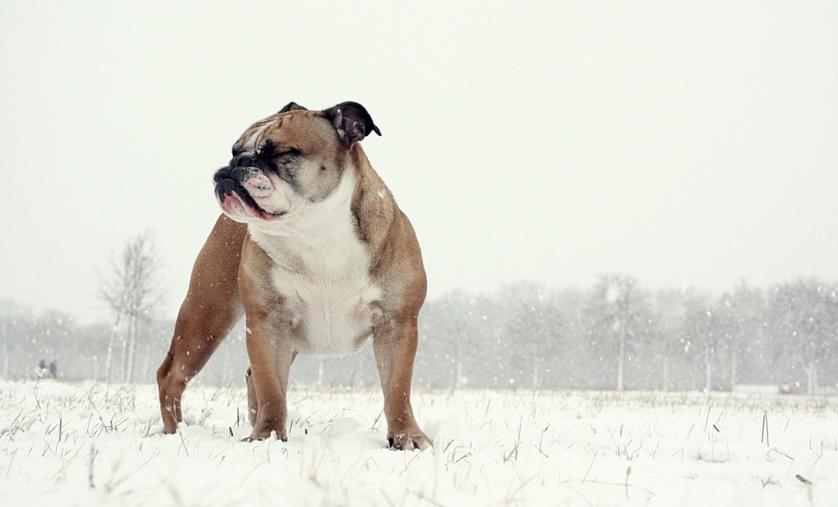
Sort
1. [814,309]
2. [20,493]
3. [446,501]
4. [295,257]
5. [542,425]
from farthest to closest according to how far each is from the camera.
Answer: [814,309] < [542,425] < [295,257] < [446,501] < [20,493]

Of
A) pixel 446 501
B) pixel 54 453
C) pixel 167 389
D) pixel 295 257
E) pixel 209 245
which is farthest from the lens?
pixel 209 245

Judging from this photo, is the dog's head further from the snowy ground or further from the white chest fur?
the snowy ground

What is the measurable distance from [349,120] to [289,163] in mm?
555

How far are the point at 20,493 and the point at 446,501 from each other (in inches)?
51.4

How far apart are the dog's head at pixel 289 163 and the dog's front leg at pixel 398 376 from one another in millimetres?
1007

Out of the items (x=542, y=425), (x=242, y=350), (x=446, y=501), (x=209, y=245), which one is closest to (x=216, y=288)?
(x=209, y=245)

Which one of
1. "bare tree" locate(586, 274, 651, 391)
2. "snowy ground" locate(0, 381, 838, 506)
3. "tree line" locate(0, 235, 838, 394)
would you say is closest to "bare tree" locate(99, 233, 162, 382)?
"tree line" locate(0, 235, 838, 394)

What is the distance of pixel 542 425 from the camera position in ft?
18.9

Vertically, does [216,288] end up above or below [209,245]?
below

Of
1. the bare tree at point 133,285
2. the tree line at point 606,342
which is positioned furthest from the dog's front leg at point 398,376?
the tree line at point 606,342

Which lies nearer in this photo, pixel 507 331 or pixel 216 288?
pixel 216 288

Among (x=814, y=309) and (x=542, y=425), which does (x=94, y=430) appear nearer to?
(x=542, y=425)

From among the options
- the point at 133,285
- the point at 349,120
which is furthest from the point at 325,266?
the point at 133,285

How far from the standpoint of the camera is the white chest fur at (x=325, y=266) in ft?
13.8
